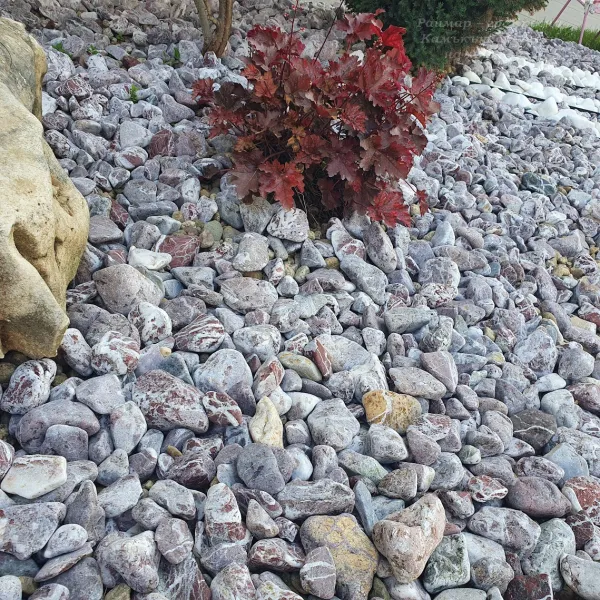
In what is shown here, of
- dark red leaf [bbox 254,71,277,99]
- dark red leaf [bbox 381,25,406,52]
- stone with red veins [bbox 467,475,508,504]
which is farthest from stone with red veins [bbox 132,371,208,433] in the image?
dark red leaf [bbox 381,25,406,52]

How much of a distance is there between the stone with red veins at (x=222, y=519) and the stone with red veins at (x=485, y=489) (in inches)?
25.9

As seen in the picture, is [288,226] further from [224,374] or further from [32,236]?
[32,236]

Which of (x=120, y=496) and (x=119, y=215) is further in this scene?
(x=119, y=215)

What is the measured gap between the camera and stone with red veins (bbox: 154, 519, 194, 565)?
1.40 m

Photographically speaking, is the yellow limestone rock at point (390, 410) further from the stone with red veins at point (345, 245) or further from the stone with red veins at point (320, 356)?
the stone with red veins at point (345, 245)

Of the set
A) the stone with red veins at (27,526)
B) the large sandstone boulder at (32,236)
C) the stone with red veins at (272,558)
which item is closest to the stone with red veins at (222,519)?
the stone with red veins at (272,558)

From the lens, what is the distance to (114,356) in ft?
5.84

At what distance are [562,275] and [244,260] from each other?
153 centimetres

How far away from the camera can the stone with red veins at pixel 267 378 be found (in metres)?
1.86

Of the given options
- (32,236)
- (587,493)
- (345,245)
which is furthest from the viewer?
(345,245)

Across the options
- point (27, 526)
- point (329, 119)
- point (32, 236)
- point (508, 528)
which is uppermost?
point (329, 119)

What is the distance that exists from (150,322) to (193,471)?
541mm

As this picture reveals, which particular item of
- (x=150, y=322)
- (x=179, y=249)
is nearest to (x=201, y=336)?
(x=150, y=322)

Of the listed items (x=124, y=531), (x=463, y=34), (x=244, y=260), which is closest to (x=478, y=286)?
(x=244, y=260)
